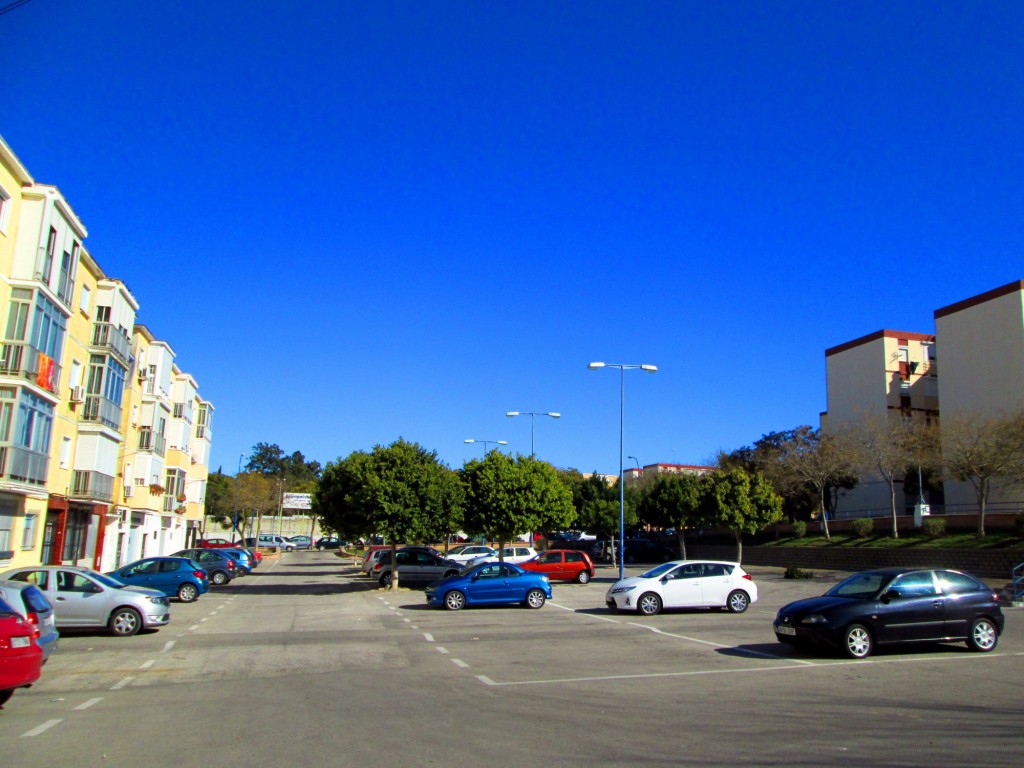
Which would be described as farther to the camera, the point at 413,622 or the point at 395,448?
the point at 395,448

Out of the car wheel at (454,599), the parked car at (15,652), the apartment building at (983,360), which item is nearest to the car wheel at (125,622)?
the car wheel at (454,599)

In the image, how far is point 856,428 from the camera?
50.7 meters

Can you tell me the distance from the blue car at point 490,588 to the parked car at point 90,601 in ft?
28.8

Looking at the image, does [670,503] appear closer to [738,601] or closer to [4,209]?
[738,601]

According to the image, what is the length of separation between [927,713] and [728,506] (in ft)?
99.5

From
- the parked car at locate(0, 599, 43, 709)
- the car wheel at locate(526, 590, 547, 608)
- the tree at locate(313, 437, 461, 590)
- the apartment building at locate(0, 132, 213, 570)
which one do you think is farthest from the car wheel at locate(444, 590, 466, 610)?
the parked car at locate(0, 599, 43, 709)

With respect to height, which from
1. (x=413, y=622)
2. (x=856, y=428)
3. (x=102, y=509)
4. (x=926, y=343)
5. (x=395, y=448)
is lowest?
(x=413, y=622)

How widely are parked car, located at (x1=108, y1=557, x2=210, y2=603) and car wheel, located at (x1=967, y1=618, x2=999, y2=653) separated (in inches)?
944

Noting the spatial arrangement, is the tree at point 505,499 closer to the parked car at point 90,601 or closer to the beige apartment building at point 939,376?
the parked car at point 90,601

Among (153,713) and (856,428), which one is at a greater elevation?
(856,428)

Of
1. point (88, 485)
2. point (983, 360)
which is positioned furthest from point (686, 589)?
point (983, 360)

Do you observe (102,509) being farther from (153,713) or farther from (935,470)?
(935,470)

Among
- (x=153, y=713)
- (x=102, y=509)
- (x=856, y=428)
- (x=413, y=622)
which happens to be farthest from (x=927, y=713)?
(x=856, y=428)

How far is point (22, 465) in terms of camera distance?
26828mm
